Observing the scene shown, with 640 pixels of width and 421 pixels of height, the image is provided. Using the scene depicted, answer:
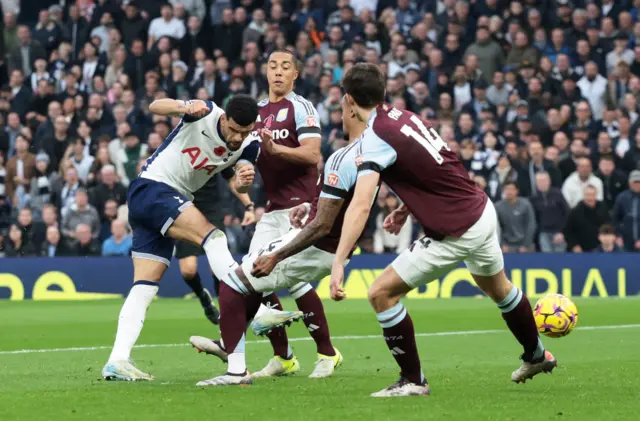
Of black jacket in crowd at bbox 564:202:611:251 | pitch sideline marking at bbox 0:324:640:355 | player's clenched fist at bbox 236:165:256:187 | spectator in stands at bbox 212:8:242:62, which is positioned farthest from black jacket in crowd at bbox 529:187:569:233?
player's clenched fist at bbox 236:165:256:187

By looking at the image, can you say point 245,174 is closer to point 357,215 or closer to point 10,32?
point 357,215

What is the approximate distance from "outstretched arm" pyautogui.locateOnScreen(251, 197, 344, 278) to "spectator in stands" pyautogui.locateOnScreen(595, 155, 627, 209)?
43.9ft

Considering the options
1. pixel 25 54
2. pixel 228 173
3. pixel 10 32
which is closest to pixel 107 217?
pixel 25 54

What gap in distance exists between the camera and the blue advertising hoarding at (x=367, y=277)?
20359 mm

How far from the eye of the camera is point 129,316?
978 cm

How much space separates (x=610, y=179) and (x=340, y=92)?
512 cm

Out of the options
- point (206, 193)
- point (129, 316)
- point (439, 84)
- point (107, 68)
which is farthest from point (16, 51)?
point (129, 316)

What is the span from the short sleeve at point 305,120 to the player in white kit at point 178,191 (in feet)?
1.88

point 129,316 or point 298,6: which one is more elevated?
point 298,6

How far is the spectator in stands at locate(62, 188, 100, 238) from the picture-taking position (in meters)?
21.8

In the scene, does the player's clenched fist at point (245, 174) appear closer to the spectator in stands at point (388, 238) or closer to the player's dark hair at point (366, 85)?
the player's dark hair at point (366, 85)

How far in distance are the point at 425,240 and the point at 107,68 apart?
731 inches

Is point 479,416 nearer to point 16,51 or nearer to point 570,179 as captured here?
point 570,179

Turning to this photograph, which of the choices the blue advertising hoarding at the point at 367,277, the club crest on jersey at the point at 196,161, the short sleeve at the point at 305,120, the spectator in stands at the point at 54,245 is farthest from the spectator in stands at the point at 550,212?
the club crest on jersey at the point at 196,161
